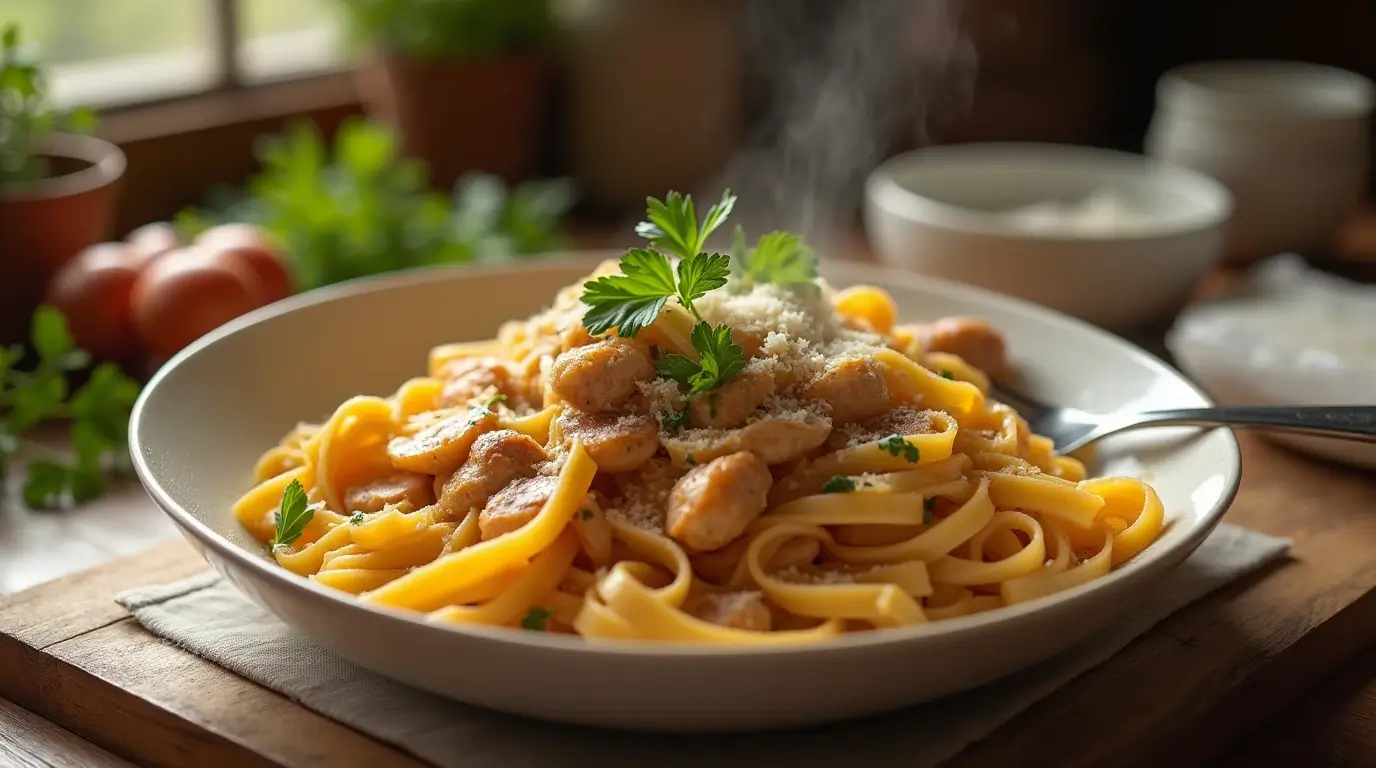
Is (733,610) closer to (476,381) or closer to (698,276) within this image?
(698,276)

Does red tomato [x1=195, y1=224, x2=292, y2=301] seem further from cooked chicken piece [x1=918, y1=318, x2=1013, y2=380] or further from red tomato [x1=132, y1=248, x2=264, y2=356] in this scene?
cooked chicken piece [x1=918, y1=318, x2=1013, y2=380]

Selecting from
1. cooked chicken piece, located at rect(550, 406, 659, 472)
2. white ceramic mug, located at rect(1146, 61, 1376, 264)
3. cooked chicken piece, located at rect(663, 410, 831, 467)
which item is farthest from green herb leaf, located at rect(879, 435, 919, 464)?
white ceramic mug, located at rect(1146, 61, 1376, 264)

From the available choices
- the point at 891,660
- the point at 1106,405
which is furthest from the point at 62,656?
the point at 1106,405

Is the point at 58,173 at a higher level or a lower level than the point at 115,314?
higher

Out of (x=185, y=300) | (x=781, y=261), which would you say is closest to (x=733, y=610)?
(x=781, y=261)

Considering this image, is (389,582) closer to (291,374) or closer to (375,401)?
(375,401)
